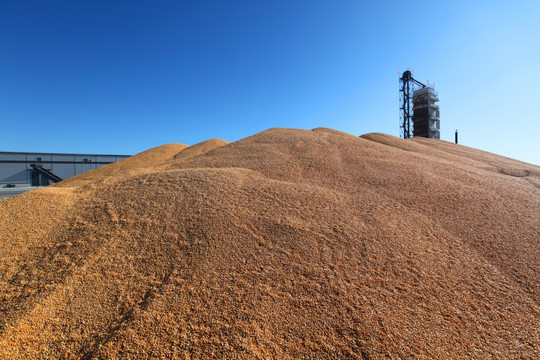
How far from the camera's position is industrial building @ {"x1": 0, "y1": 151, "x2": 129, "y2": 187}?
2228 cm

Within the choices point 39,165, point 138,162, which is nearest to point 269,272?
point 138,162

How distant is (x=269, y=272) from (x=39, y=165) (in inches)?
1138

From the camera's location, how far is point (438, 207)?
160 inches

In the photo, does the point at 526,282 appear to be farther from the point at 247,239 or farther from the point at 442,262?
the point at 247,239

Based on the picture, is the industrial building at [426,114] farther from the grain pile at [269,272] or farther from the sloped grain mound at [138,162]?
the grain pile at [269,272]

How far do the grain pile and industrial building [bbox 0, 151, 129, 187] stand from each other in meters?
22.9

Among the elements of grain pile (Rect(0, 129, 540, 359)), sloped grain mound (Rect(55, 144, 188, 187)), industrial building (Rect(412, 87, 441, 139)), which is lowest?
grain pile (Rect(0, 129, 540, 359))

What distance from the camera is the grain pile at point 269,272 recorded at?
77.8 inches

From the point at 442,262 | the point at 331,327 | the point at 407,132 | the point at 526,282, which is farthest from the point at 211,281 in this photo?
the point at 407,132

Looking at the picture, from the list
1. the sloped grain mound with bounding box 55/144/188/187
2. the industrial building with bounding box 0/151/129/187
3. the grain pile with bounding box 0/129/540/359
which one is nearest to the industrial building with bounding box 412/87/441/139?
the sloped grain mound with bounding box 55/144/188/187

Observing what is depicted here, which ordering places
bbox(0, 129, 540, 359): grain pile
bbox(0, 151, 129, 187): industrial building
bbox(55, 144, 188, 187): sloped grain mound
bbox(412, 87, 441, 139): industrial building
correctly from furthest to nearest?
bbox(412, 87, 441, 139): industrial building < bbox(0, 151, 129, 187): industrial building < bbox(55, 144, 188, 187): sloped grain mound < bbox(0, 129, 540, 359): grain pile

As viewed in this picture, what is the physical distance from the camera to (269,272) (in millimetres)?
2578

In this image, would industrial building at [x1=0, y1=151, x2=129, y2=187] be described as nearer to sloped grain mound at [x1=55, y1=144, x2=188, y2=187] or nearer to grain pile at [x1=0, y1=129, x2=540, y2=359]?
sloped grain mound at [x1=55, y1=144, x2=188, y2=187]

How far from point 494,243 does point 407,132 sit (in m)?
29.9
